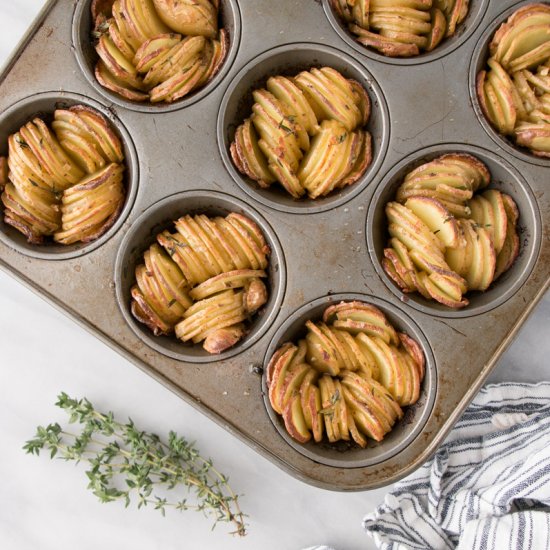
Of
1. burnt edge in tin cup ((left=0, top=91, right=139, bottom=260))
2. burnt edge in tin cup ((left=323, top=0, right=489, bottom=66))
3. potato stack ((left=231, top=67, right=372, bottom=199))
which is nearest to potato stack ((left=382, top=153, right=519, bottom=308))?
potato stack ((left=231, top=67, right=372, bottom=199))

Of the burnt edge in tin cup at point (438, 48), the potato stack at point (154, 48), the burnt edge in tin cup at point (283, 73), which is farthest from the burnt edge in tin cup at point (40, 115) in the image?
the burnt edge in tin cup at point (438, 48)

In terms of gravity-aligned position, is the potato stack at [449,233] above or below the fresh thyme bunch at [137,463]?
above

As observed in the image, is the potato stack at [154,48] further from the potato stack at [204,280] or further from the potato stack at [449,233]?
the potato stack at [449,233]

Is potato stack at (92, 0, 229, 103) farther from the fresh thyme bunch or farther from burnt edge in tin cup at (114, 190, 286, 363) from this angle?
the fresh thyme bunch

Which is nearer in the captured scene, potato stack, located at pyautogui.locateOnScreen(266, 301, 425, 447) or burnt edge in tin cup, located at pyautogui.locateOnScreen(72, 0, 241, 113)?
potato stack, located at pyautogui.locateOnScreen(266, 301, 425, 447)

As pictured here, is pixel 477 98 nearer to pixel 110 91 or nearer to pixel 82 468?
pixel 110 91

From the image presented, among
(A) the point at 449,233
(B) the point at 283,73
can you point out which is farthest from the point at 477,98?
(B) the point at 283,73

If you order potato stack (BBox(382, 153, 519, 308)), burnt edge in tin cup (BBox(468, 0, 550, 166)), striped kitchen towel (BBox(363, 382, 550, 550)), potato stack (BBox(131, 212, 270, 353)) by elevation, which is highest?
burnt edge in tin cup (BBox(468, 0, 550, 166))
